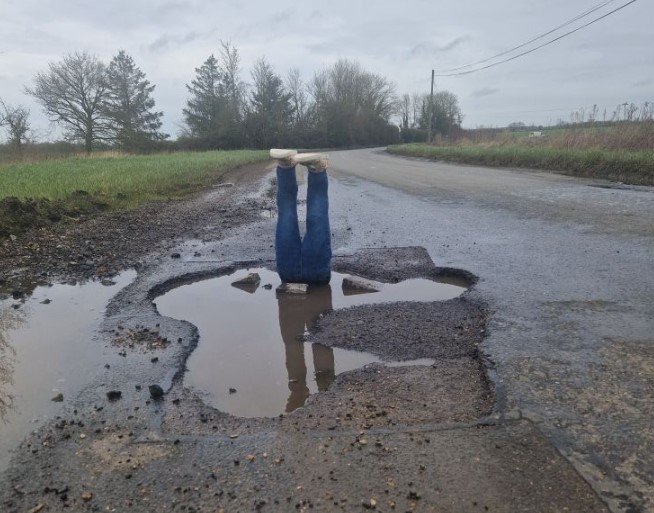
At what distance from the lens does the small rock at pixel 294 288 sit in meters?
5.12

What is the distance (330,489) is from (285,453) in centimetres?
35

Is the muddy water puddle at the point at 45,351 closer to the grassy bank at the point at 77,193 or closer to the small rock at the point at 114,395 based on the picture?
the small rock at the point at 114,395

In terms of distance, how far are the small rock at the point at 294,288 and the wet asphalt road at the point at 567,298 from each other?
177 cm

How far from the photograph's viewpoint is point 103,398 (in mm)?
3043

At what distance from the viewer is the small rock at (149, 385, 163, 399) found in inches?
120

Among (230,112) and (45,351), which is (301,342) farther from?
(230,112)

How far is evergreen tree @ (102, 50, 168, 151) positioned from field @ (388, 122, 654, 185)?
2901cm

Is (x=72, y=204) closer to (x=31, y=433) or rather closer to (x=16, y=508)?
(x=31, y=433)

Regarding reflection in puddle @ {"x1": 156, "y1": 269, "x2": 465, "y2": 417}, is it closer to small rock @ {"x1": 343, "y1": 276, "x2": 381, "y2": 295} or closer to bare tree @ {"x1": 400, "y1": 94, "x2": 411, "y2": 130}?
small rock @ {"x1": 343, "y1": 276, "x2": 381, "y2": 295}

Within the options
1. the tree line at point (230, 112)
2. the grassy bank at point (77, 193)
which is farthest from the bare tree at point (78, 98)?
the grassy bank at point (77, 193)

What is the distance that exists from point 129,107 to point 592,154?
41027 mm

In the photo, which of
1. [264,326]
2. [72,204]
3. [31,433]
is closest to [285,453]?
[31,433]

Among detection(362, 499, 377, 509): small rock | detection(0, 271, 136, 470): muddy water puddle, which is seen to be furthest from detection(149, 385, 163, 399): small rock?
detection(362, 499, 377, 509): small rock

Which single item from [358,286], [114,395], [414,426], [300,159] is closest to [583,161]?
[358,286]
